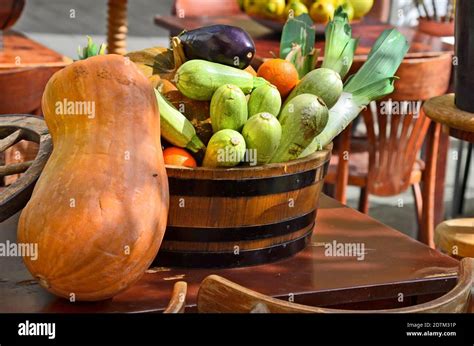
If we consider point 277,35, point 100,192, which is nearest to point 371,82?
point 100,192

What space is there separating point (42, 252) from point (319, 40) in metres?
2.57

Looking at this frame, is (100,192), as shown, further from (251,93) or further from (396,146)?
(396,146)

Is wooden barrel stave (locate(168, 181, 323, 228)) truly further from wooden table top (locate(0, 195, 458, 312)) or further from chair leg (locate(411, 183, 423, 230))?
chair leg (locate(411, 183, 423, 230))

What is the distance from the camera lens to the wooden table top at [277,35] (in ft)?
11.6

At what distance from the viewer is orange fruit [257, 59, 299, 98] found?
1.58 metres

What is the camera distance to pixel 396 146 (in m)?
3.49

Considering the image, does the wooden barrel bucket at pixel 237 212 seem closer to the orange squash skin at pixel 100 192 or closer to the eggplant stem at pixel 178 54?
the orange squash skin at pixel 100 192

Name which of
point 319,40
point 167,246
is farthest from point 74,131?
point 319,40

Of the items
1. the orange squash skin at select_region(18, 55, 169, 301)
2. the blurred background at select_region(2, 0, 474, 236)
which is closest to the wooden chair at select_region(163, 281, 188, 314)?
the orange squash skin at select_region(18, 55, 169, 301)

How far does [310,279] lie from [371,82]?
0.40 m

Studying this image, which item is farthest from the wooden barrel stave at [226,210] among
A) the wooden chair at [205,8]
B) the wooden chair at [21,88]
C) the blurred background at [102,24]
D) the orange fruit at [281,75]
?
the blurred background at [102,24]

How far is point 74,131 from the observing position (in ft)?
4.48
